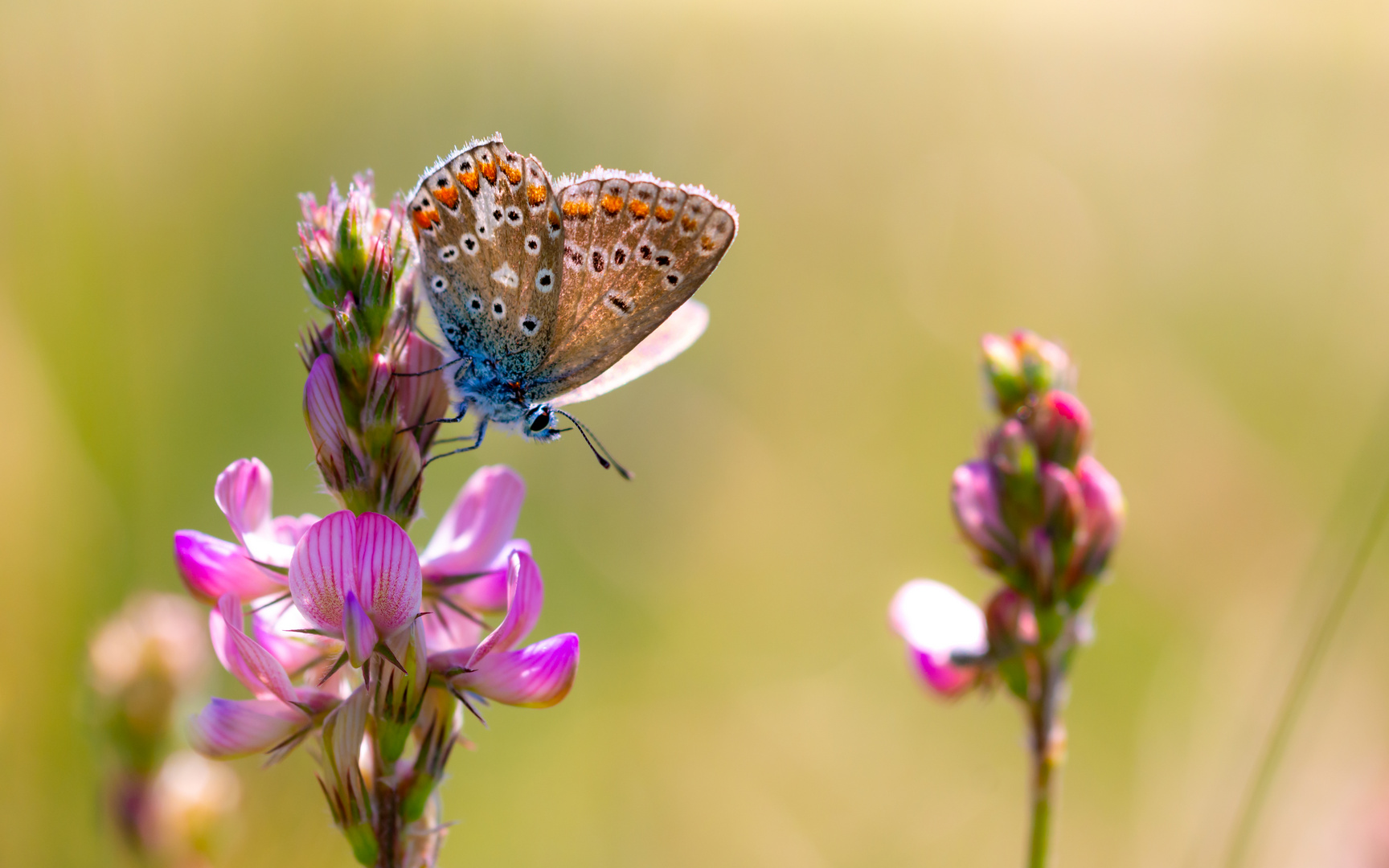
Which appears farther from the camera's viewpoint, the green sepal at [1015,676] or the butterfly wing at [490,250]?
the butterfly wing at [490,250]

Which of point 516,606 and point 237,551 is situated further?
point 237,551

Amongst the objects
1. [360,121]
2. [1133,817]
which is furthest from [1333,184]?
[360,121]

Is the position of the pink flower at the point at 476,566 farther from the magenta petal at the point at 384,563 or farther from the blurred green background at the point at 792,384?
the blurred green background at the point at 792,384

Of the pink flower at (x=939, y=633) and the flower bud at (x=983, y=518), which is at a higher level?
the flower bud at (x=983, y=518)

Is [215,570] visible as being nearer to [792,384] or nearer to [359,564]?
[359,564]

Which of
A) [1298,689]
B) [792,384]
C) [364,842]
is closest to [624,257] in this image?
[364,842]

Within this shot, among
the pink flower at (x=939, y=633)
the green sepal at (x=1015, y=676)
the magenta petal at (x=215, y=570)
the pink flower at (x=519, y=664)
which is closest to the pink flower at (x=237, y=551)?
the magenta petal at (x=215, y=570)
